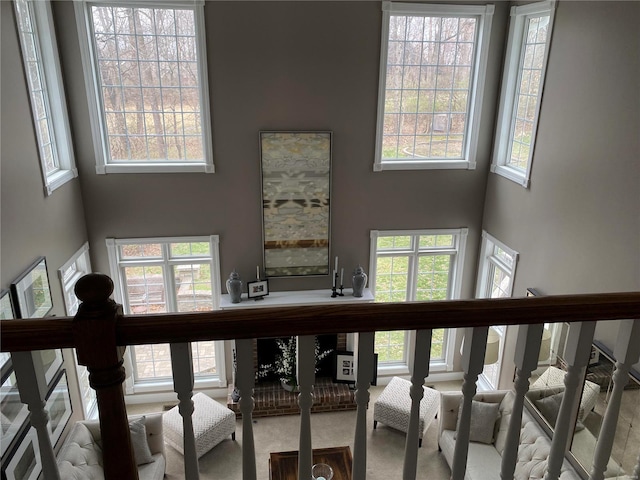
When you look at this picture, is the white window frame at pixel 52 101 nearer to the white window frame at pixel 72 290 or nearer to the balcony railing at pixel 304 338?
the white window frame at pixel 72 290

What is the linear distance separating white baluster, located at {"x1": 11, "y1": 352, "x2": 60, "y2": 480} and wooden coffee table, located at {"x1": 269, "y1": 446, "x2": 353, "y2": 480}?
13.8ft

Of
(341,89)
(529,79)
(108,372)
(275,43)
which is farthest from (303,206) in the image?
(108,372)

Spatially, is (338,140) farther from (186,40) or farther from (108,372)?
(108,372)

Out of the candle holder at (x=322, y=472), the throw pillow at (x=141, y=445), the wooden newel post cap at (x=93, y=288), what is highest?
the wooden newel post cap at (x=93, y=288)

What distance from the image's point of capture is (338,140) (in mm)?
6504

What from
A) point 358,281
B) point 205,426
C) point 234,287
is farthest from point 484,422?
point 234,287

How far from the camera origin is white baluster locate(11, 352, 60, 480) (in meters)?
1.06

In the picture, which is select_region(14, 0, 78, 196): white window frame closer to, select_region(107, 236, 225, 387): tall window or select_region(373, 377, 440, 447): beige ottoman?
select_region(107, 236, 225, 387): tall window

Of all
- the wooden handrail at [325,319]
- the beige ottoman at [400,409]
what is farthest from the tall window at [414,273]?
the wooden handrail at [325,319]

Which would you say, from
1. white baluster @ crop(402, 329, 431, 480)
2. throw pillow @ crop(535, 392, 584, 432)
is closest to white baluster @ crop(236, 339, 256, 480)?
white baluster @ crop(402, 329, 431, 480)

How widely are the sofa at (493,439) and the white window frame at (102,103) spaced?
158 inches

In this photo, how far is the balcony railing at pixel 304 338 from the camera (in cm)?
104

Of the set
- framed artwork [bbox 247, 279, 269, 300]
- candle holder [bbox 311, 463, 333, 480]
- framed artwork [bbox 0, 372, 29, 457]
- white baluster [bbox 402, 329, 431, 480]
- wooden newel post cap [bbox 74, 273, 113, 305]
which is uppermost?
wooden newel post cap [bbox 74, 273, 113, 305]

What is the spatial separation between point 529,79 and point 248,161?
347 cm
